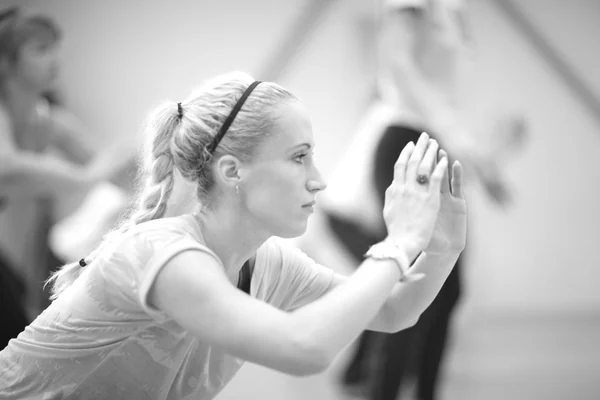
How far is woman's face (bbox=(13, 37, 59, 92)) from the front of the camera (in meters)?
2.61

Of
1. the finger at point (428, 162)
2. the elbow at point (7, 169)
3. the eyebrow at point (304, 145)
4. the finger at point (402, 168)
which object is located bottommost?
the elbow at point (7, 169)

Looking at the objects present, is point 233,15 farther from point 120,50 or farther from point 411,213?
point 411,213

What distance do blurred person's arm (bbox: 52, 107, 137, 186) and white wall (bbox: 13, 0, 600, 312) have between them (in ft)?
5.47

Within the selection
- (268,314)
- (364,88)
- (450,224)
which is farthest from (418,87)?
(364,88)

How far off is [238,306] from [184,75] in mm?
3749

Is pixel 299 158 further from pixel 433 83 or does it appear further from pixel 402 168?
pixel 433 83

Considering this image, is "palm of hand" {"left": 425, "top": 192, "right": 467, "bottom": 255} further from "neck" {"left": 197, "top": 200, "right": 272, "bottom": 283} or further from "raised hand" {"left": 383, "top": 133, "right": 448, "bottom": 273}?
"neck" {"left": 197, "top": 200, "right": 272, "bottom": 283}

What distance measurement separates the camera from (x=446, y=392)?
285cm

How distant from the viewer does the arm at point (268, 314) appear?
3.21ft

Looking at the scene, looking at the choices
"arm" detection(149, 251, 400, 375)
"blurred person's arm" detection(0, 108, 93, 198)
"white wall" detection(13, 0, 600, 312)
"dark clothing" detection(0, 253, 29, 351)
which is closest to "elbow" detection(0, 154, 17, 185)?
"blurred person's arm" detection(0, 108, 93, 198)

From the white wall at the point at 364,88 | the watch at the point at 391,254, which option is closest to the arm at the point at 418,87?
the watch at the point at 391,254

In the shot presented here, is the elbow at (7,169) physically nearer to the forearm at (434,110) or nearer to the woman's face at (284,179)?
A: the forearm at (434,110)

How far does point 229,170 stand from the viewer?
1.20 m

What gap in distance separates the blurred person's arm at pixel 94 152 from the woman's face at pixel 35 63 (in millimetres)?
249
